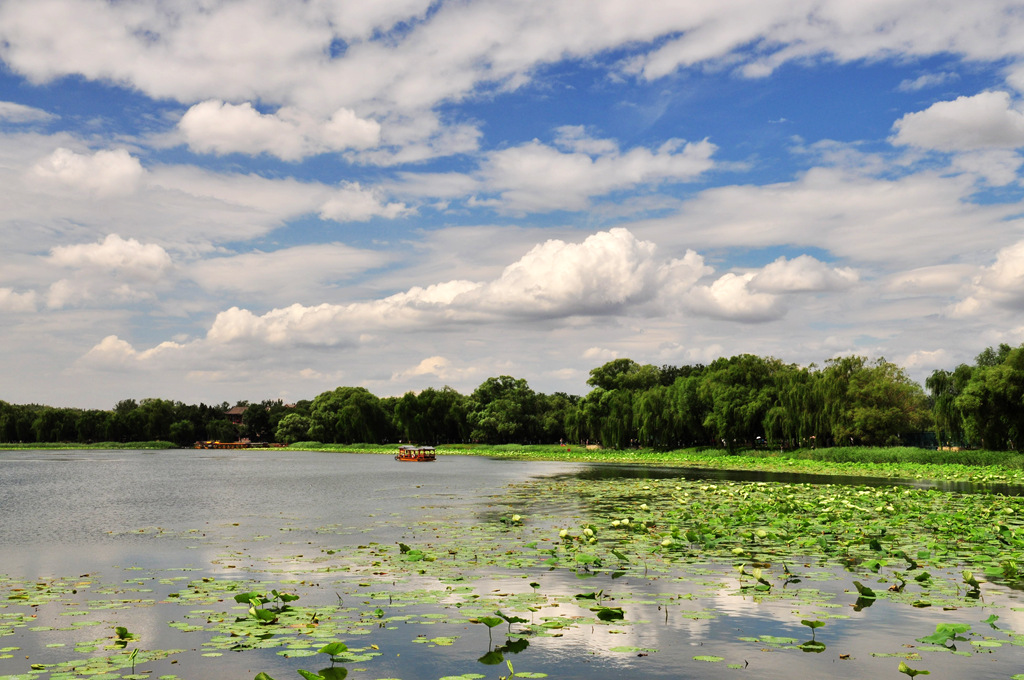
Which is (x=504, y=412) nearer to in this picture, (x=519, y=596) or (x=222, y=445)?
(x=222, y=445)

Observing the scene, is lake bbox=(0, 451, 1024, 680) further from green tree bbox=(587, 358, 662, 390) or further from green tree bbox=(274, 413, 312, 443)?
green tree bbox=(274, 413, 312, 443)

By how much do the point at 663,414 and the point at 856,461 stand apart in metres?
24.9

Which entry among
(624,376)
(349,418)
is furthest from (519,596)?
(349,418)

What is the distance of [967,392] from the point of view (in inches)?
1914

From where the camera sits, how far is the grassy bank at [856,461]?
4419cm

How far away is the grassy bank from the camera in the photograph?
44188mm

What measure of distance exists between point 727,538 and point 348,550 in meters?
9.39

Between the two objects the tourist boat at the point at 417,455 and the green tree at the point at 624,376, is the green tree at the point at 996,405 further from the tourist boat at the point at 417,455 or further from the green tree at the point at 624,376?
the green tree at the point at 624,376

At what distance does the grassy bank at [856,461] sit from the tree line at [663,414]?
1958 millimetres

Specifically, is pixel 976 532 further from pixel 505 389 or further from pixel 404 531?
pixel 505 389

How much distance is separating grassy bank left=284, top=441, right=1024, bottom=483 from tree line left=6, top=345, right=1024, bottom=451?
1958 mm

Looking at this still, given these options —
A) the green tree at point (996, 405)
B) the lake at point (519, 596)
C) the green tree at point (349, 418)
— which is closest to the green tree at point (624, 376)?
the green tree at point (349, 418)

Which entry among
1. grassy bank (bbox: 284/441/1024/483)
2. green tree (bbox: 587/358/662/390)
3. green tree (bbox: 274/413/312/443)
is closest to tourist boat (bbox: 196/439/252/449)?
green tree (bbox: 274/413/312/443)

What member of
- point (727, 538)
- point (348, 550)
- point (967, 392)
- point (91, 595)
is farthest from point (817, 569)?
point (967, 392)
